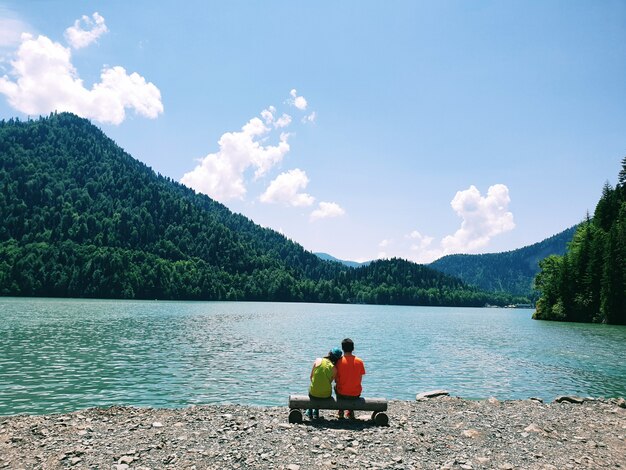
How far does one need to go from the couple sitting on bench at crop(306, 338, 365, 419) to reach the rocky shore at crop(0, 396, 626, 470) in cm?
144

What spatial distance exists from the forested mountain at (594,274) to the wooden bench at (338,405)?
4896 inches

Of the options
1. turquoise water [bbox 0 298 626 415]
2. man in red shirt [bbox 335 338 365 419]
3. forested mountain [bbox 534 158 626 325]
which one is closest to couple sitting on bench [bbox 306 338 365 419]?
man in red shirt [bbox 335 338 365 419]

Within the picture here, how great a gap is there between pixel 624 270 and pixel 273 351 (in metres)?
107

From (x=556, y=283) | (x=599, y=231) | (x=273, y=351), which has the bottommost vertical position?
(x=273, y=351)

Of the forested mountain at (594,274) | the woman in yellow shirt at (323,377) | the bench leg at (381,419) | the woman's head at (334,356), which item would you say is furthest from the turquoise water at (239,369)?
the forested mountain at (594,274)

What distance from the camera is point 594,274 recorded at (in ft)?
413

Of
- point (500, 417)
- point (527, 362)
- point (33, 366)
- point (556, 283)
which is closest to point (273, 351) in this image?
point (33, 366)

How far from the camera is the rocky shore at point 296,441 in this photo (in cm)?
1531

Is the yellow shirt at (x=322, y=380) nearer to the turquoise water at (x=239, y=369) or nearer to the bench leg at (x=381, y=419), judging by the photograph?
the bench leg at (x=381, y=419)

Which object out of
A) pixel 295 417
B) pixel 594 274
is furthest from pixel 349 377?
pixel 594 274

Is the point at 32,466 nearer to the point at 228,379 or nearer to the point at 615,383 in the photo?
the point at 228,379

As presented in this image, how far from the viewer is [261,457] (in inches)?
616

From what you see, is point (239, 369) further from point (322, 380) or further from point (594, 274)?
point (594, 274)

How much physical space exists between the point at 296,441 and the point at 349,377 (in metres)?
3.91
